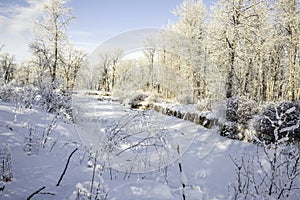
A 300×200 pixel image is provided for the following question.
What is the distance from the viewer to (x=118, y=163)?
12.0ft

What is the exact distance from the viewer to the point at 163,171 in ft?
12.7

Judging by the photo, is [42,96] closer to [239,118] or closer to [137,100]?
[137,100]

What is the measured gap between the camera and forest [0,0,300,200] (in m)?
2.97

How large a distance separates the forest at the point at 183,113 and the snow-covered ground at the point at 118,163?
3 cm

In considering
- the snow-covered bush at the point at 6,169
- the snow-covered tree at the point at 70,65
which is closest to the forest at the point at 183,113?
the snow-covered bush at the point at 6,169

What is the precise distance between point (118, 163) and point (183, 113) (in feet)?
19.3

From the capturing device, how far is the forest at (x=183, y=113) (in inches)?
117

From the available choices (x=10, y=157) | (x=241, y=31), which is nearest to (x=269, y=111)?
(x=10, y=157)

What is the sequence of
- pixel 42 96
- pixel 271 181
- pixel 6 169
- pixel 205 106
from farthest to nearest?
pixel 205 106 → pixel 42 96 → pixel 271 181 → pixel 6 169

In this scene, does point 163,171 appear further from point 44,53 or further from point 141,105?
point 44,53

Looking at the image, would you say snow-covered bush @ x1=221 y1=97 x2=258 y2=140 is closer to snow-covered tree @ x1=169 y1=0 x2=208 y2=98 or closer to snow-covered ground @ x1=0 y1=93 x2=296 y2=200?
snow-covered ground @ x1=0 y1=93 x2=296 y2=200

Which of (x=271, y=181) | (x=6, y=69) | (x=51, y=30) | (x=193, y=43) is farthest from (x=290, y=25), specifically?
(x=51, y=30)

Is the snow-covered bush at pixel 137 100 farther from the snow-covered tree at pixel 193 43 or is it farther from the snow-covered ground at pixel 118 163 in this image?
the snow-covered ground at pixel 118 163

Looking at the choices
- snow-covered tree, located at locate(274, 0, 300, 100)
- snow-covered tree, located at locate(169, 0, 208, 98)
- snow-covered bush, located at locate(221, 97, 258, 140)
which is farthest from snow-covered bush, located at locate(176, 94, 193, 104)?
snow-covered tree, located at locate(274, 0, 300, 100)
